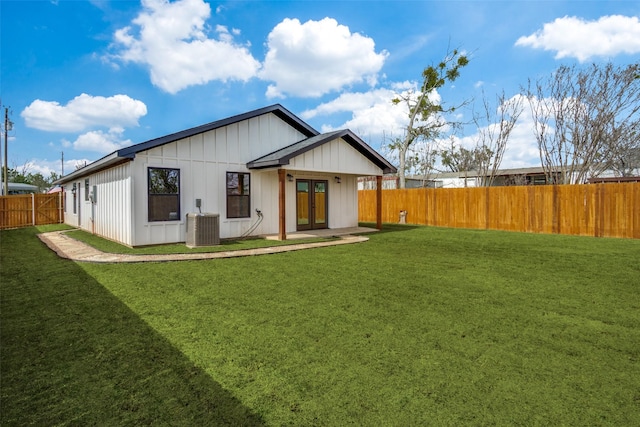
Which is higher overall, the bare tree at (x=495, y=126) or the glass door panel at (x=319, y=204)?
the bare tree at (x=495, y=126)

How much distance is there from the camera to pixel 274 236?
11.3 meters

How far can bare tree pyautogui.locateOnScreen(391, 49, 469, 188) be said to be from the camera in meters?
22.2

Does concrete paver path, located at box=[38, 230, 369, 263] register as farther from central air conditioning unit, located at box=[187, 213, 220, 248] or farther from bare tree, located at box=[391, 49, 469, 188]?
bare tree, located at box=[391, 49, 469, 188]

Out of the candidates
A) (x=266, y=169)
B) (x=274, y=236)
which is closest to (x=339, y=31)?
(x=266, y=169)

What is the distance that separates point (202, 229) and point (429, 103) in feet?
63.4

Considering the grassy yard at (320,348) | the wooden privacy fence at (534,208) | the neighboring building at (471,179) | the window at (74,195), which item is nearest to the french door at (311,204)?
the wooden privacy fence at (534,208)

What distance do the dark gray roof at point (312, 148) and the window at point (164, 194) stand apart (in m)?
2.46

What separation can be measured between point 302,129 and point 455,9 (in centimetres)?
832

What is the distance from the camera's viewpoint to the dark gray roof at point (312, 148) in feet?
33.6

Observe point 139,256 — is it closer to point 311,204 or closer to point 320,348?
point 320,348

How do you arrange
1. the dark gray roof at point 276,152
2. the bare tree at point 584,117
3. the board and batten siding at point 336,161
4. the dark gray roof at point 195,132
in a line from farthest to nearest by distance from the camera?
1. the bare tree at point 584,117
2. the board and batten siding at point 336,161
3. the dark gray roof at point 276,152
4. the dark gray roof at point 195,132

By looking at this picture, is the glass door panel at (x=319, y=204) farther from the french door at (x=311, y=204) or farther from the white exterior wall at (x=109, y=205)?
the white exterior wall at (x=109, y=205)

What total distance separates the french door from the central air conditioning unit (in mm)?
3896

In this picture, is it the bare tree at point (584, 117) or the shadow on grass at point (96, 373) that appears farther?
the bare tree at point (584, 117)
